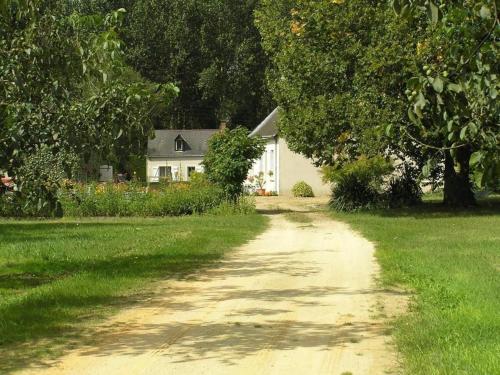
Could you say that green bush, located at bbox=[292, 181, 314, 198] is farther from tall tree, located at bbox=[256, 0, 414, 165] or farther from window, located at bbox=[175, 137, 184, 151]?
window, located at bbox=[175, 137, 184, 151]

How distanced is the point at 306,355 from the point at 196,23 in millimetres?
65617

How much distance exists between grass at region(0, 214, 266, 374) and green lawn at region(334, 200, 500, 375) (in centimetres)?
343

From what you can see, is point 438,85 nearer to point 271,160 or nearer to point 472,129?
point 472,129

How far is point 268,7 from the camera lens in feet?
90.6

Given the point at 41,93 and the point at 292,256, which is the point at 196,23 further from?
the point at 41,93

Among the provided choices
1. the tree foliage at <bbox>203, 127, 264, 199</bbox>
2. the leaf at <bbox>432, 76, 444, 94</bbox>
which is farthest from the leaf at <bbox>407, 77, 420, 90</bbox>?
the tree foliage at <bbox>203, 127, 264, 199</bbox>

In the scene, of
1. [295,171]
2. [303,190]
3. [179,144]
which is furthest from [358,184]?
[179,144]

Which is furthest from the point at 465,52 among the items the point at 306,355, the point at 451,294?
the point at 451,294

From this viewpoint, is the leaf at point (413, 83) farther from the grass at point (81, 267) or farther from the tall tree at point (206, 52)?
the tall tree at point (206, 52)

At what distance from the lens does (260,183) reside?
40938 millimetres

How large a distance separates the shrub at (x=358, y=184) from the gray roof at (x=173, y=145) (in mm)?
34305

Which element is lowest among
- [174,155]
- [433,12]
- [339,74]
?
[433,12]

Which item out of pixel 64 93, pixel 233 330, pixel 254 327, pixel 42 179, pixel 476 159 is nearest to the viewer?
pixel 476 159

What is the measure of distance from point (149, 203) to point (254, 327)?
18635 mm
